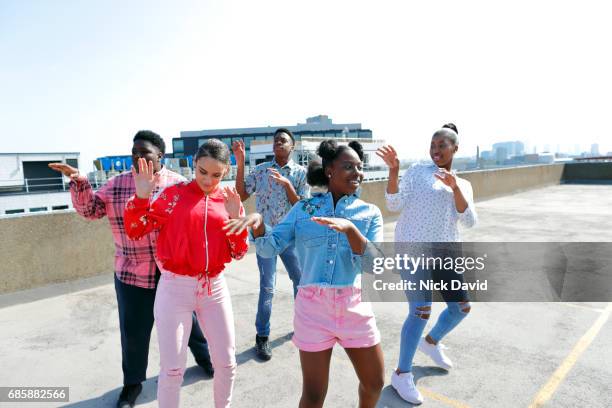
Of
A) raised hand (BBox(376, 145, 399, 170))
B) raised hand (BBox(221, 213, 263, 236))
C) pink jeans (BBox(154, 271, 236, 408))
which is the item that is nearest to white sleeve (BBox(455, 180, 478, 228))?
raised hand (BBox(376, 145, 399, 170))

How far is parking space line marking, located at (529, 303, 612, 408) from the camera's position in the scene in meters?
3.06

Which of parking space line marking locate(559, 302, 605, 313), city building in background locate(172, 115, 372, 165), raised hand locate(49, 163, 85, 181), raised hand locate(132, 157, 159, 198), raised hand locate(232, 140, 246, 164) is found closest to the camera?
raised hand locate(132, 157, 159, 198)

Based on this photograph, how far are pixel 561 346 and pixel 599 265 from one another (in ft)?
11.5

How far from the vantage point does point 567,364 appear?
3549 millimetres

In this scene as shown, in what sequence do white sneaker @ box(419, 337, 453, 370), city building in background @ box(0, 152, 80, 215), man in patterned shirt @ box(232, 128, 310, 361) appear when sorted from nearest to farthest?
white sneaker @ box(419, 337, 453, 370), man in patterned shirt @ box(232, 128, 310, 361), city building in background @ box(0, 152, 80, 215)

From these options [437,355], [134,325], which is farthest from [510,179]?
[134,325]

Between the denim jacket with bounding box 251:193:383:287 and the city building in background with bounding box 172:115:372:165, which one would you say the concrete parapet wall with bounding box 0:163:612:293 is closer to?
the denim jacket with bounding box 251:193:383:287

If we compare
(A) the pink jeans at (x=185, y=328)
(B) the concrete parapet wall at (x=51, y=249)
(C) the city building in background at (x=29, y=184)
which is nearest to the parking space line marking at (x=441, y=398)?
(A) the pink jeans at (x=185, y=328)

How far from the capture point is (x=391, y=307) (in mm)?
5102

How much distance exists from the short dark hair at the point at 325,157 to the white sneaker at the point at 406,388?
5.71ft

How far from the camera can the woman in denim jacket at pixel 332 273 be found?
2.20 metres

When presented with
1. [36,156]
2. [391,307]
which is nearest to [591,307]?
[391,307]

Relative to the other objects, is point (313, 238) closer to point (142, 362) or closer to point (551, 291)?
point (142, 362)

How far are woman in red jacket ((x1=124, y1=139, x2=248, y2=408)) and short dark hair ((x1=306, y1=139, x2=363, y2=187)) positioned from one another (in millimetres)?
508
